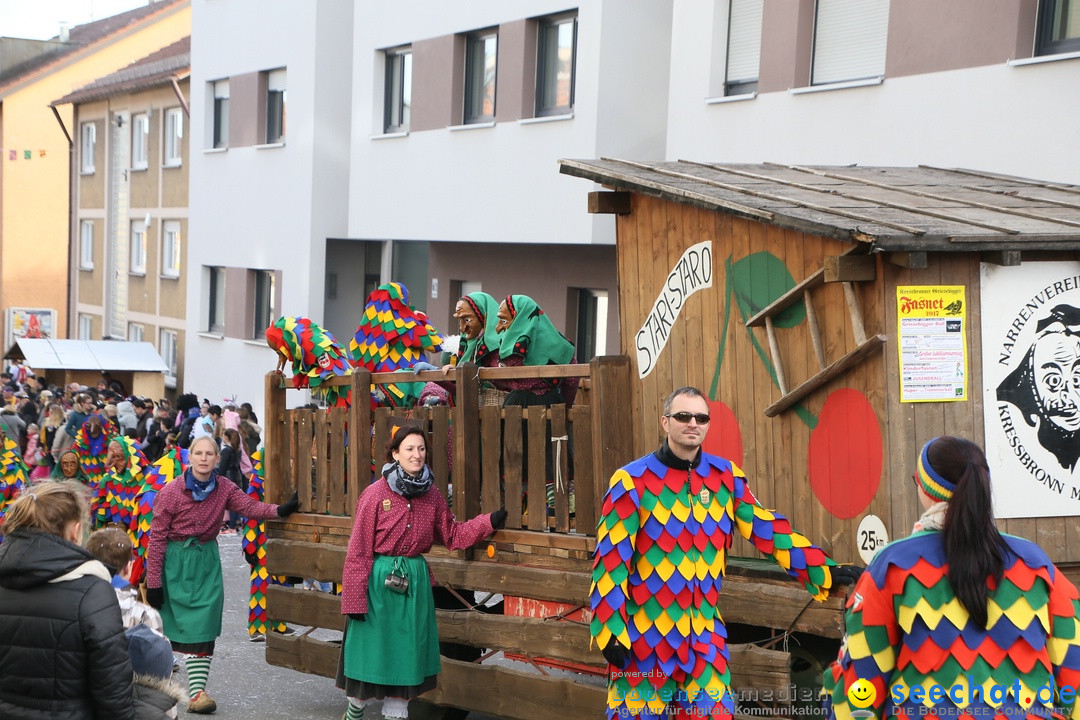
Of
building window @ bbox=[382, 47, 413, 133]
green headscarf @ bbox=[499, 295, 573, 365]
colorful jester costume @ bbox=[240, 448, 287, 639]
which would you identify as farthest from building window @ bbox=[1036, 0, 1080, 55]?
building window @ bbox=[382, 47, 413, 133]

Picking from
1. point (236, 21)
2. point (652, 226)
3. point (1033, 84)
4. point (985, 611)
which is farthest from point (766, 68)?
point (236, 21)

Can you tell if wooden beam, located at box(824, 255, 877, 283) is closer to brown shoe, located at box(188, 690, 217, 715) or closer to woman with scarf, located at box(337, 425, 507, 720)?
woman with scarf, located at box(337, 425, 507, 720)

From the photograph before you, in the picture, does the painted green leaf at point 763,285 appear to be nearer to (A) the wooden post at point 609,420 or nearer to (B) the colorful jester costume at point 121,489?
(A) the wooden post at point 609,420

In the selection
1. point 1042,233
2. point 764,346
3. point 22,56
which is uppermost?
point 22,56

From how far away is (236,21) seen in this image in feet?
82.5

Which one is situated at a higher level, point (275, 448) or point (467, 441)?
point (467, 441)

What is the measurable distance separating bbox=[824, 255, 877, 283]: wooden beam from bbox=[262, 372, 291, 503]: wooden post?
4.68m

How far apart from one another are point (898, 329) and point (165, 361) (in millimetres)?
27704

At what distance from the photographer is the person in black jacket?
4.55m

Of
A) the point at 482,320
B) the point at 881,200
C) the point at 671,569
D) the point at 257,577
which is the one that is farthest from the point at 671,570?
the point at 257,577

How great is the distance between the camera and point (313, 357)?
31.5 ft

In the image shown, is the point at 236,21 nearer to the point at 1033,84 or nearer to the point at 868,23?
the point at 868,23

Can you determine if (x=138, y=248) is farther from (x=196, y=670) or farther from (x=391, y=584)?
(x=391, y=584)

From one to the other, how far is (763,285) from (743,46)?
321 inches
